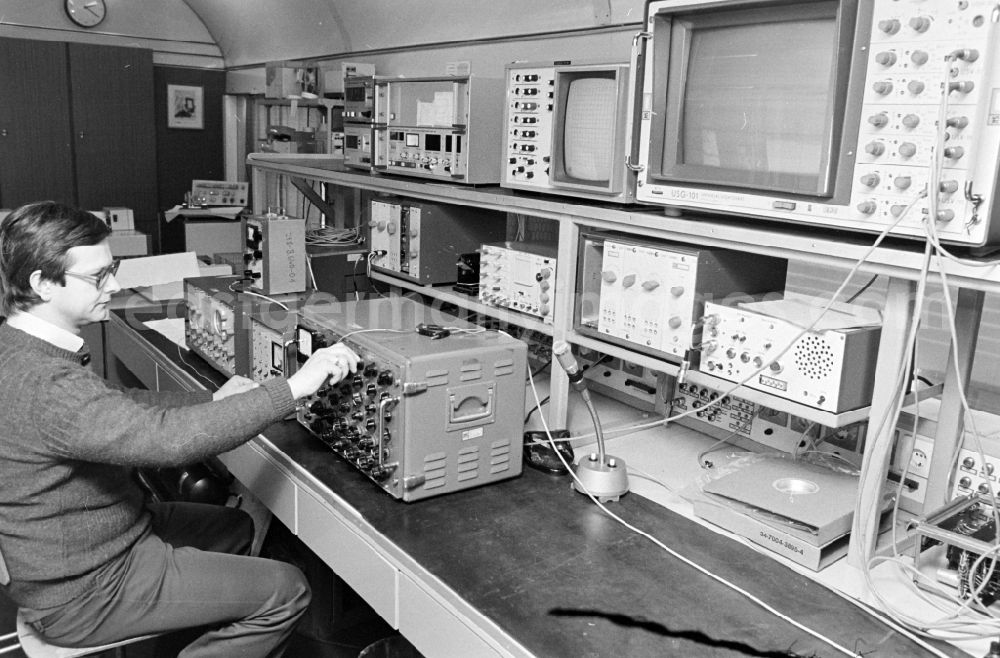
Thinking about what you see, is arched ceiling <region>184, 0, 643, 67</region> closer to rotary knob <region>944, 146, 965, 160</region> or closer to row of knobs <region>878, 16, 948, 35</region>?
row of knobs <region>878, 16, 948, 35</region>

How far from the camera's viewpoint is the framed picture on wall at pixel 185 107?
642 centimetres

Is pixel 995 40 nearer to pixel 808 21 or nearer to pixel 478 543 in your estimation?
pixel 808 21

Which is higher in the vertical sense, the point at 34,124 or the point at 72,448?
the point at 34,124

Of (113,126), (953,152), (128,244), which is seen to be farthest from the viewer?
Answer: (113,126)

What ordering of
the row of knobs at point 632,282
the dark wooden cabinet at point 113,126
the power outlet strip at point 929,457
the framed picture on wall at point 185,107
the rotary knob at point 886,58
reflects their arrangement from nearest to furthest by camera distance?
1. the rotary knob at point 886,58
2. the power outlet strip at point 929,457
3. the row of knobs at point 632,282
4. the dark wooden cabinet at point 113,126
5. the framed picture on wall at point 185,107

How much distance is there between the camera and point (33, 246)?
1.62 metres

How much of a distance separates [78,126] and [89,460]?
519 cm

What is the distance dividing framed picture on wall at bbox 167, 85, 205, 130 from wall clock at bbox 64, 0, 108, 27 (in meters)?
0.67

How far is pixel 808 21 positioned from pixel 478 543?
1193mm

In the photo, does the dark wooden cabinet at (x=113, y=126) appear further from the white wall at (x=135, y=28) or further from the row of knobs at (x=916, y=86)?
the row of knobs at (x=916, y=86)

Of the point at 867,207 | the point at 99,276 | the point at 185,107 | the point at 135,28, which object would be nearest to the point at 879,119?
the point at 867,207

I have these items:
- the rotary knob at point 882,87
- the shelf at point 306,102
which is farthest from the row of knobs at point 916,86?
the shelf at point 306,102

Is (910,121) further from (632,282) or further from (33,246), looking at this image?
(33,246)

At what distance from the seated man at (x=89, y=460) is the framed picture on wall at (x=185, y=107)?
205 inches
